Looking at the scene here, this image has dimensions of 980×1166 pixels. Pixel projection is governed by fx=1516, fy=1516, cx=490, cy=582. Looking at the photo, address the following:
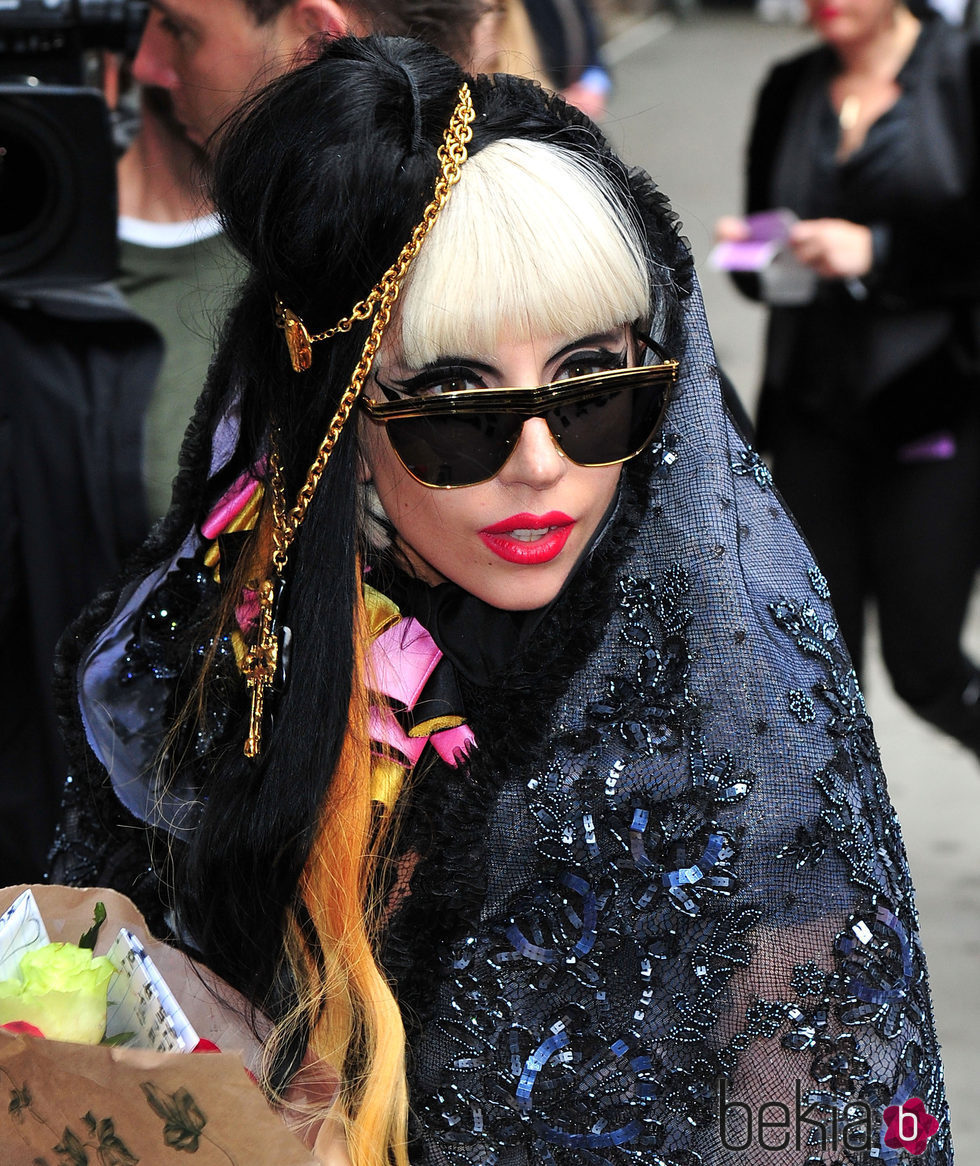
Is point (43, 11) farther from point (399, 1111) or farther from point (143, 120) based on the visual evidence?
point (399, 1111)

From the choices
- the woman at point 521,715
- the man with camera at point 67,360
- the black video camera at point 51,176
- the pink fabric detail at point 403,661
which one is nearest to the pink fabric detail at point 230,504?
the woman at point 521,715

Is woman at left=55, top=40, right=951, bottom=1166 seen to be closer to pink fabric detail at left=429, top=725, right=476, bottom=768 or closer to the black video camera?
pink fabric detail at left=429, top=725, right=476, bottom=768

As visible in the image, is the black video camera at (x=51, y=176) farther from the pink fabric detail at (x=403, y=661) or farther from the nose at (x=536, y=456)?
the nose at (x=536, y=456)

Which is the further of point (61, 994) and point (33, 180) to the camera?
point (33, 180)

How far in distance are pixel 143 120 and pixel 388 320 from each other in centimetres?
150

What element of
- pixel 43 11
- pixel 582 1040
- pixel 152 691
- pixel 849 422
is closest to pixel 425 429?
pixel 152 691

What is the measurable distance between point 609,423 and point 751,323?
6.25 meters

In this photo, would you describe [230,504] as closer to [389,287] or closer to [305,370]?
[305,370]

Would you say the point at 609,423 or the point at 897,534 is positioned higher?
the point at 609,423

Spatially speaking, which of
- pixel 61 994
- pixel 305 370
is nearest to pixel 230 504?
pixel 305 370

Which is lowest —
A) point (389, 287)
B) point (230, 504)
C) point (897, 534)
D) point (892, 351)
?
point (897, 534)

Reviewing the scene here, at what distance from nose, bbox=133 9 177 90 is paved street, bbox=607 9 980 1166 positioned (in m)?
0.75

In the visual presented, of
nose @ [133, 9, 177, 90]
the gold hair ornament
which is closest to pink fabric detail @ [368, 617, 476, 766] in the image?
the gold hair ornament

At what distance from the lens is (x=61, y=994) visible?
4.32 ft
